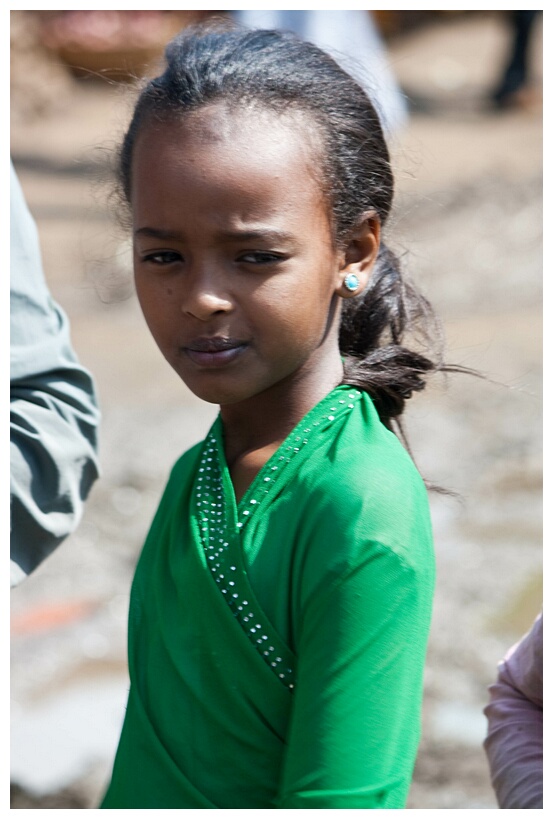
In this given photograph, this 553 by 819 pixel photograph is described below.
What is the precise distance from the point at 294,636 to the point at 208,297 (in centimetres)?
41

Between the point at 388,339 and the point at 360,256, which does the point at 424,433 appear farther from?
the point at 360,256

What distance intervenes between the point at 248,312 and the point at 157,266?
0.13m

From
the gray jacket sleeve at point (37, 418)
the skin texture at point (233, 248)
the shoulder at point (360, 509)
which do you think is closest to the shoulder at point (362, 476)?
the shoulder at point (360, 509)

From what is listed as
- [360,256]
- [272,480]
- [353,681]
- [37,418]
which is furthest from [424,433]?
[353,681]

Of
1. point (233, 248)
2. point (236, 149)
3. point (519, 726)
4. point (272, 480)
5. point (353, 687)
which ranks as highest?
point (236, 149)

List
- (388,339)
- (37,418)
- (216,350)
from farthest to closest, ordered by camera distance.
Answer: (37,418) < (388,339) < (216,350)

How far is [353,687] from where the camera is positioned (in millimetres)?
1210

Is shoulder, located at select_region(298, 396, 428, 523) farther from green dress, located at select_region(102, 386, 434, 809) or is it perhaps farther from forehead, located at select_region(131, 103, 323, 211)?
forehead, located at select_region(131, 103, 323, 211)

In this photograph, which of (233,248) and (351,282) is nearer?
(233,248)

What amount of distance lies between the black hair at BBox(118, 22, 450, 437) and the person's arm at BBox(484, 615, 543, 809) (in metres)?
0.44

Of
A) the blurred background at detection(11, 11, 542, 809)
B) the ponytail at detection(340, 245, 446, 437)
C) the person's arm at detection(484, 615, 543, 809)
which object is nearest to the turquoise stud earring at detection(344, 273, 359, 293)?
the ponytail at detection(340, 245, 446, 437)

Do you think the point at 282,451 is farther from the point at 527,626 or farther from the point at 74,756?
the point at 527,626

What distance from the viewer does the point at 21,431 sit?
1809mm

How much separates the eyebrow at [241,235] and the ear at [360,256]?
0.14 meters
